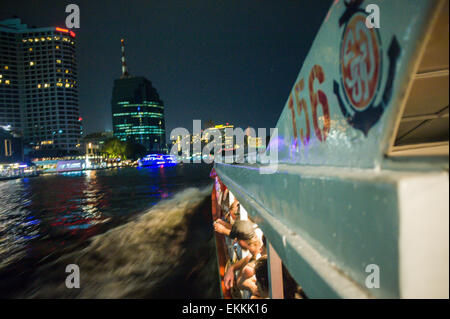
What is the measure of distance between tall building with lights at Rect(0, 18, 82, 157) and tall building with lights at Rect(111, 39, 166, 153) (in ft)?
110

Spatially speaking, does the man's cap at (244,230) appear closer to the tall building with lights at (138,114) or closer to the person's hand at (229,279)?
the person's hand at (229,279)

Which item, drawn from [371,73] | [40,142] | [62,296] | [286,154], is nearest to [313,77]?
[371,73]

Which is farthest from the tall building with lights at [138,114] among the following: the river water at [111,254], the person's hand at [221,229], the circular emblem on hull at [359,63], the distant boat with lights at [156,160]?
the circular emblem on hull at [359,63]

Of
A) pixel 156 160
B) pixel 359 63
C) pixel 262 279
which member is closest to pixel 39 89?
pixel 156 160

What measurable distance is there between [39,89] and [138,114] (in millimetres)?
51453

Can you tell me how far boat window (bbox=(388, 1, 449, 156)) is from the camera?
1062mm

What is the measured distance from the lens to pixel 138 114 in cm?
16350

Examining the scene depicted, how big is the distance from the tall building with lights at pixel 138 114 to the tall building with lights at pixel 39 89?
33.5 meters

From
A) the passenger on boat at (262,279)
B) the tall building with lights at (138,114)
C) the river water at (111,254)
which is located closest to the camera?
the passenger on boat at (262,279)

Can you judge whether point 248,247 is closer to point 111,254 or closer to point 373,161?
point 373,161

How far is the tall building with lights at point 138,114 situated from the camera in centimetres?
16325
